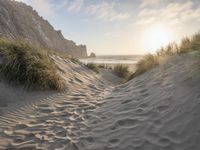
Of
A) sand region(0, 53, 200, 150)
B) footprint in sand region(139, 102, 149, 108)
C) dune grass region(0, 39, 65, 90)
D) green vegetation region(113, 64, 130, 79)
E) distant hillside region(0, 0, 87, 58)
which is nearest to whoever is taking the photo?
sand region(0, 53, 200, 150)

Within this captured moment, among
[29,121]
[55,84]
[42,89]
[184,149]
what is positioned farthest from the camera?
[55,84]

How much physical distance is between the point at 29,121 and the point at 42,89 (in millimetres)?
1800

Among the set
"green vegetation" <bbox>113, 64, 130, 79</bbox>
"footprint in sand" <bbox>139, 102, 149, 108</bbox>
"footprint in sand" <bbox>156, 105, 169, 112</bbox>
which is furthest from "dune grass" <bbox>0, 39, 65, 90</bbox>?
"green vegetation" <bbox>113, 64, 130, 79</bbox>

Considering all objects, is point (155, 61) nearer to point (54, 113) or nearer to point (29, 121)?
point (54, 113)

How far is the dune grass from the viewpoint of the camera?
22.6 feet

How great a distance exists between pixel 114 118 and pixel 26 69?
2.96 meters

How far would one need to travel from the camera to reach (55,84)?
7480mm

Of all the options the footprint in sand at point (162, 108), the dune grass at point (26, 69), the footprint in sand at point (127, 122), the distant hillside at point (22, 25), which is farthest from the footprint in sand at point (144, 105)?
the distant hillside at point (22, 25)

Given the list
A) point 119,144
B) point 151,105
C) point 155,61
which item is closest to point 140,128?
point 119,144

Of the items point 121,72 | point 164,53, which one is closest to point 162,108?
point 164,53

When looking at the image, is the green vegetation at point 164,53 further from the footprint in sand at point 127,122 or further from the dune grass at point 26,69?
the footprint in sand at point 127,122

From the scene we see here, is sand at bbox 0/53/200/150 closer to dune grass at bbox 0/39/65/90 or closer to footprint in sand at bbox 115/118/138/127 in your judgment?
footprint in sand at bbox 115/118/138/127

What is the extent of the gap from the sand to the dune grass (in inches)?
14.0

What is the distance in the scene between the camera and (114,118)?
5.23 metres
